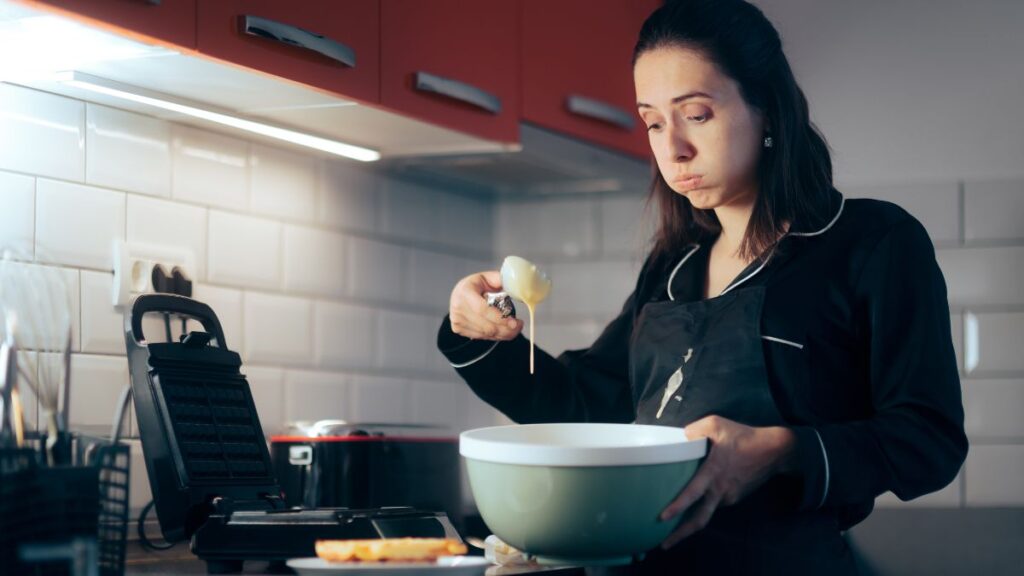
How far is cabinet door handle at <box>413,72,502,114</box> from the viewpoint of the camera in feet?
6.33

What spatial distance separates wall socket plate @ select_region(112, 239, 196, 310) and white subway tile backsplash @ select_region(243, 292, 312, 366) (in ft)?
0.57

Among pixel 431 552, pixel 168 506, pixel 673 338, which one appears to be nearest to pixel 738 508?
pixel 673 338

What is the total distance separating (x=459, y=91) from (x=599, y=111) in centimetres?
43

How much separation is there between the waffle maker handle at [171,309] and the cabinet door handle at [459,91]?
46 centimetres

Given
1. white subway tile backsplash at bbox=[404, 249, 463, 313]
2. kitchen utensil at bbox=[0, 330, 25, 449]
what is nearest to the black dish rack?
kitchen utensil at bbox=[0, 330, 25, 449]

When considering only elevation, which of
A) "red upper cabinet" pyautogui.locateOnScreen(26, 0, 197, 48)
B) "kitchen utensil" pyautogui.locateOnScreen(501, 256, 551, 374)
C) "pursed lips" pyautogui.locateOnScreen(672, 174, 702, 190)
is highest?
"red upper cabinet" pyautogui.locateOnScreen(26, 0, 197, 48)

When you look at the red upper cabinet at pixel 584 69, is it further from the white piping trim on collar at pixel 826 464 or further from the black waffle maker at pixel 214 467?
the white piping trim on collar at pixel 826 464

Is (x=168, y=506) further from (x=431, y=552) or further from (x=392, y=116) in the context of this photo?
(x=392, y=116)

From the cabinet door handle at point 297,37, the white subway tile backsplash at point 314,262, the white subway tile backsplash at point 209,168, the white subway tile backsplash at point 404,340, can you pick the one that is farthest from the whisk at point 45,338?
the white subway tile backsplash at point 404,340

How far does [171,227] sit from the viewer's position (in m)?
1.92

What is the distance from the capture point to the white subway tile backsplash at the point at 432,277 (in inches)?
99.3

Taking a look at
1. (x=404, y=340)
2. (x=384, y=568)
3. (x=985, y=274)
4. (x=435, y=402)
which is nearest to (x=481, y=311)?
(x=384, y=568)

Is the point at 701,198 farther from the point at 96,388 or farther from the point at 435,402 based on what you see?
the point at 435,402

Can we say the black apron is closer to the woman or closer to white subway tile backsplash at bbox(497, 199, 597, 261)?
the woman
